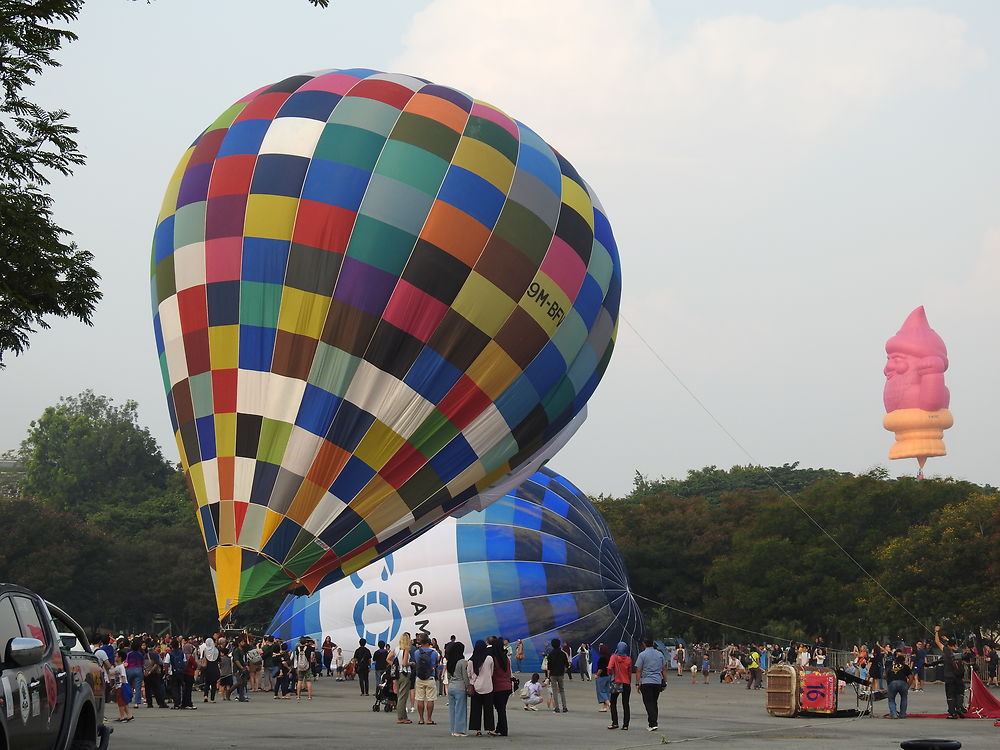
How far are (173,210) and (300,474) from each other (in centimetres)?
649

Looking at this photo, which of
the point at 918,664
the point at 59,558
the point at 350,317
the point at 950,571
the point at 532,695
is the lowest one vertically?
the point at 918,664

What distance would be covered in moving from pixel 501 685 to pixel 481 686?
13.8 inches

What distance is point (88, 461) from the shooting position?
10231cm

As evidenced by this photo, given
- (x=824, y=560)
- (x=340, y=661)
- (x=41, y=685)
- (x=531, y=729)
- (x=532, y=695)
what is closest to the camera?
(x=41, y=685)

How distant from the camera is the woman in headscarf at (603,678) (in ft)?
82.9

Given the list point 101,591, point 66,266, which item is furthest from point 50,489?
point 66,266

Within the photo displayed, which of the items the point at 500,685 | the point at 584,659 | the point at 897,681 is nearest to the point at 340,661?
the point at 584,659

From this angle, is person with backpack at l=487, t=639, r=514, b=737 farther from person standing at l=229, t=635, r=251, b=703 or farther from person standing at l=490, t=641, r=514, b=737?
person standing at l=229, t=635, r=251, b=703

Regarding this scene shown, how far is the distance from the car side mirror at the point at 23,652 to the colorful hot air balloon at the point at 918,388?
88.2 metres

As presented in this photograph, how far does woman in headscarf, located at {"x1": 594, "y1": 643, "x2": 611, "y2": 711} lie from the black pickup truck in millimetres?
15324

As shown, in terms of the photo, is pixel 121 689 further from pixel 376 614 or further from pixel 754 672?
pixel 754 672

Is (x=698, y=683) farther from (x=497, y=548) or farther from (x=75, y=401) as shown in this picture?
(x=75, y=401)

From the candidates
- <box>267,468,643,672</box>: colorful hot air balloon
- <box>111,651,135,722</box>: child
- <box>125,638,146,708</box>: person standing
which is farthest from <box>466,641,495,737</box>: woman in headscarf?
<box>267,468,643,672</box>: colorful hot air balloon

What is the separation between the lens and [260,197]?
24125mm
